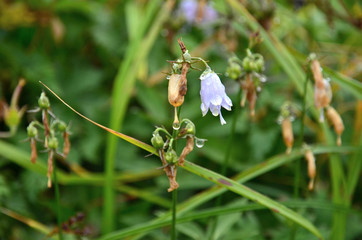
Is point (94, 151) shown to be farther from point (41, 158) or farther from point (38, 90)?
point (38, 90)

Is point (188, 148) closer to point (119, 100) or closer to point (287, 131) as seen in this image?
point (287, 131)

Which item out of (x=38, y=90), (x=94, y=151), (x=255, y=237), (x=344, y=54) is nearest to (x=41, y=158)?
(x=94, y=151)

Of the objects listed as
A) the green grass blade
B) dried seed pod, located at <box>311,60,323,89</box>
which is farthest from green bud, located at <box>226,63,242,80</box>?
the green grass blade

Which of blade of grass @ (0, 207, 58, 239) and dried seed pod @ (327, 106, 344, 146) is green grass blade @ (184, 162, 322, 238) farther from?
blade of grass @ (0, 207, 58, 239)

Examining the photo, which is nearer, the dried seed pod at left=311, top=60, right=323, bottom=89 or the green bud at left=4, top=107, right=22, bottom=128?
the dried seed pod at left=311, top=60, right=323, bottom=89

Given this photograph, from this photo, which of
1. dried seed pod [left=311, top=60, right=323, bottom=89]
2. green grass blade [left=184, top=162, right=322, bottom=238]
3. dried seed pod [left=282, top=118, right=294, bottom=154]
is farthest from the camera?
dried seed pod [left=282, top=118, right=294, bottom=154]

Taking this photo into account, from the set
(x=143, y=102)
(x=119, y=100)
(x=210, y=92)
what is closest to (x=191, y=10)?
(x=143, y=102)

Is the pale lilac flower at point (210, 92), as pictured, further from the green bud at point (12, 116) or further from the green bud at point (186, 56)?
the green bud at point (12, 116)

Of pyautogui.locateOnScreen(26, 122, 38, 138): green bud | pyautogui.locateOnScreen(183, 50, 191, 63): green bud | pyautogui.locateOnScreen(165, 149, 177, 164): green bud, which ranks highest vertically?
pyautogui.locateOnScreen(183, 50, 191, 63): green bud
